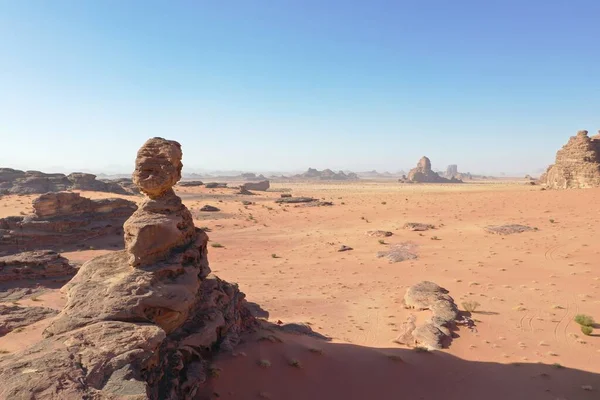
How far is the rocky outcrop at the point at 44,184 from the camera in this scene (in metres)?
55.4

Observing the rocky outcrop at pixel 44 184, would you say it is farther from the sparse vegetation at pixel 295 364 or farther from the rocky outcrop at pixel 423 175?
the rocky outcrop at pixel 423 175

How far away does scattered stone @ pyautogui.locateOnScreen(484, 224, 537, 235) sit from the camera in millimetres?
26281

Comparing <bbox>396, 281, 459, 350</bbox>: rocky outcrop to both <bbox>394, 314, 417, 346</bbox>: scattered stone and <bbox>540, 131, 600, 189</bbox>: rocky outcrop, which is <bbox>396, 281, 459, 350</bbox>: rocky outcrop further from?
<bbox>540, 131, 600, 189</bbox>: rocky outcrop

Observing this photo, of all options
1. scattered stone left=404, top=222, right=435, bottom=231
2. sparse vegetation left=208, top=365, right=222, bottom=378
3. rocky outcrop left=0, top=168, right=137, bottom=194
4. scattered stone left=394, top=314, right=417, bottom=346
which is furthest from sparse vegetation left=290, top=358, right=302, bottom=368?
rocky outcrop left=0, top=168, right=137, bottom=194

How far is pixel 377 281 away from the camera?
18.5 m

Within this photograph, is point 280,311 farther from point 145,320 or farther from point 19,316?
A: point 19,316

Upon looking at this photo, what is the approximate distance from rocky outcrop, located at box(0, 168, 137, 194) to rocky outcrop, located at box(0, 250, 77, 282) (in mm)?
45848

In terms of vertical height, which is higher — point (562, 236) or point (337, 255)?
point (562, 236)

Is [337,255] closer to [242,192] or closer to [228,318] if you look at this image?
[228,318]

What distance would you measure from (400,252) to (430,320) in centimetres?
1163

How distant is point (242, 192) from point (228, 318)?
194ft

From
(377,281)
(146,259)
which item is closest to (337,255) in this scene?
(377,281)

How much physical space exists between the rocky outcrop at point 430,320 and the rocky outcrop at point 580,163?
44.3 m

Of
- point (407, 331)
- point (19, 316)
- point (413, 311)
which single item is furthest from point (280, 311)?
point (19, 316)
